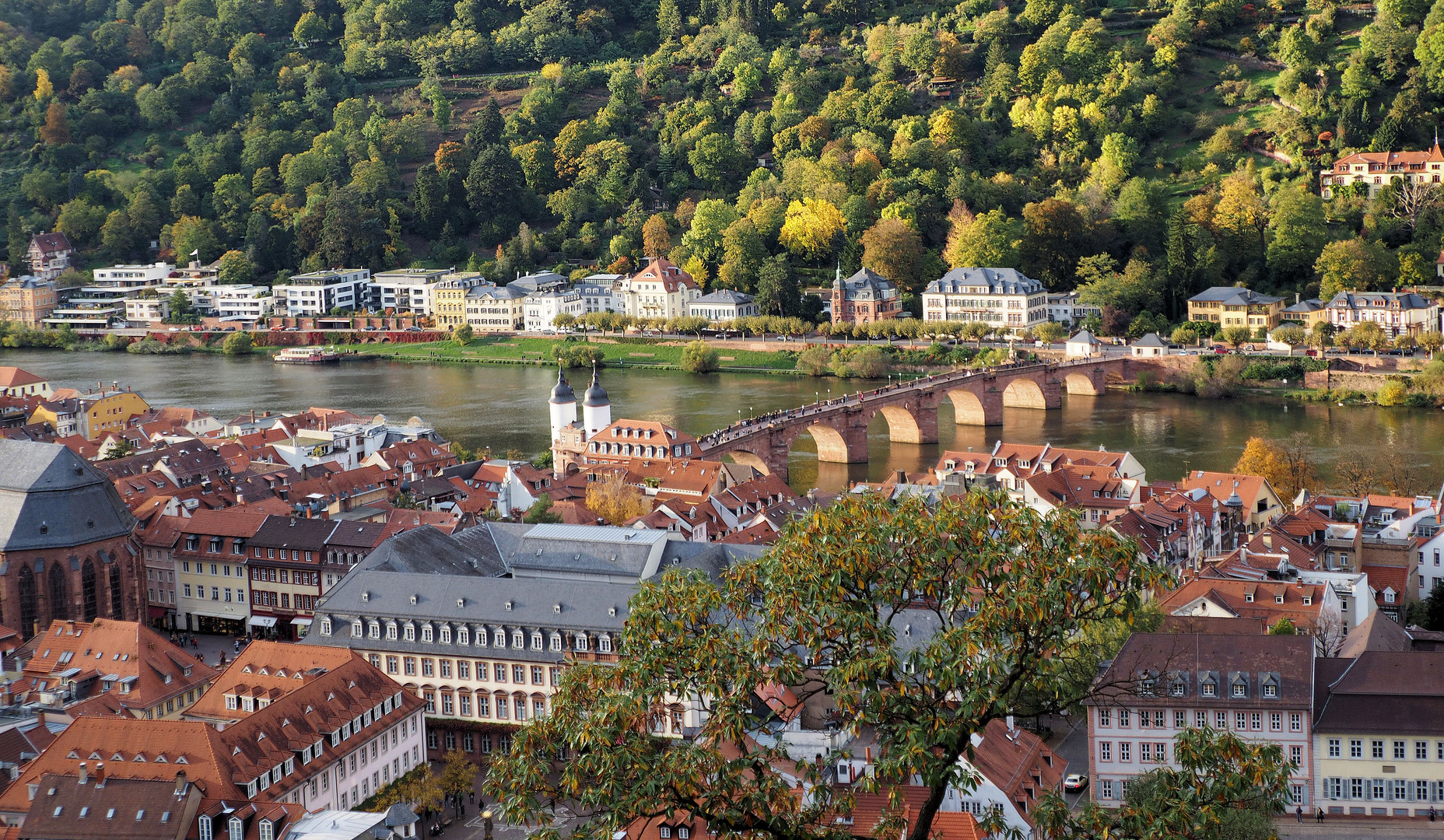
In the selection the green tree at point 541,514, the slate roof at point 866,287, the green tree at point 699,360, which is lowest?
the green tree at point 541,514

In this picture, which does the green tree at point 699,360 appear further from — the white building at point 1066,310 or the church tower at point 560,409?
the church tower at point 560,409

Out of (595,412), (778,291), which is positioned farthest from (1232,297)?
(595,412)

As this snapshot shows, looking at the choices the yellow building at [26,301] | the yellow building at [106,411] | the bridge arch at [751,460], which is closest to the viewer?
the bridge arch at [751,460]

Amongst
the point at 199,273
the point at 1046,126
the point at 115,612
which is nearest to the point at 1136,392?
the point at 1046,126

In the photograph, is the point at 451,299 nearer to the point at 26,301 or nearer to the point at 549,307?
the point at 549,307

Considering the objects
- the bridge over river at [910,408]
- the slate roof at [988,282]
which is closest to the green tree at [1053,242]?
the slate roof at [988,282]

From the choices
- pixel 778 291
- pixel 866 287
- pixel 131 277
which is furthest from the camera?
pixel 131 277

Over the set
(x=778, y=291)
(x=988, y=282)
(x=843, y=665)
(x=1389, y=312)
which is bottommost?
(x=1389, y=312)
